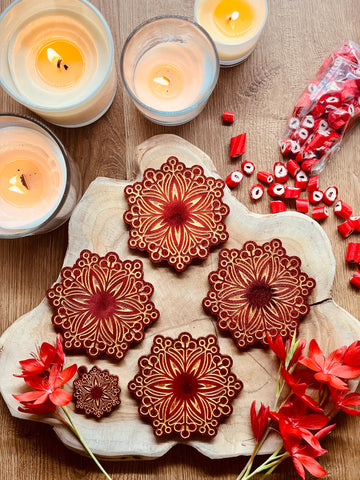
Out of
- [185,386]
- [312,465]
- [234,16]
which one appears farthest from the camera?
[234,16]

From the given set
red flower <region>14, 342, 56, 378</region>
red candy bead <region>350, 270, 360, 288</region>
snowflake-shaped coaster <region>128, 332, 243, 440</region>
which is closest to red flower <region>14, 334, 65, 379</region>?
red flower <region>14, 342, 56, 378</region>

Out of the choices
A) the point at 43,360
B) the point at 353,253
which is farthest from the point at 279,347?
the point at 43,360

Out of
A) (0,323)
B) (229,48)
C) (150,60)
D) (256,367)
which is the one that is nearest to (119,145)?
(150,60)

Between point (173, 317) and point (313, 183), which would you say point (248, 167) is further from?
point (173, 317)

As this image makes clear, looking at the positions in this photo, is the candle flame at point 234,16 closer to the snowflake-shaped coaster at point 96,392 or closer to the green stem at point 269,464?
the snowflake-shaped coaster at point 96,392

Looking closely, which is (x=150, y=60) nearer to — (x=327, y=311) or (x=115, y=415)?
(x=327, y=311)
